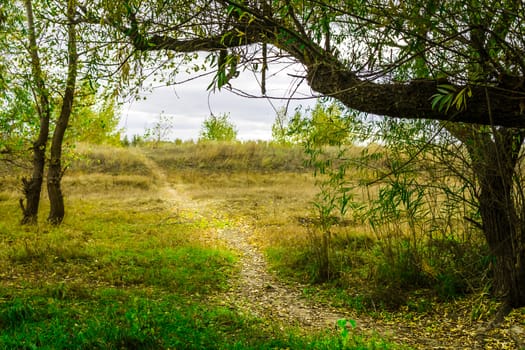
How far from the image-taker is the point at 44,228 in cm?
1226

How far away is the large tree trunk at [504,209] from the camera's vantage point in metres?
5.71

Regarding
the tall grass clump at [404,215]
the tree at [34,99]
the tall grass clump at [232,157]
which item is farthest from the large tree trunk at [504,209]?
the tall grass clump at [232,157]

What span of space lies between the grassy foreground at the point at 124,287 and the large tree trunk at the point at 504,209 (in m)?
2.44

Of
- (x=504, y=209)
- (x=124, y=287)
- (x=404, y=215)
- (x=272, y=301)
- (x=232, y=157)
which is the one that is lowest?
(x=272, y=301)

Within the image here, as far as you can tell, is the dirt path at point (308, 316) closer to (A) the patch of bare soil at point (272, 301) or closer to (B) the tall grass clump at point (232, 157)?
(A) the patch of bare soil at point (272, 301)

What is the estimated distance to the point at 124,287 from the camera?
7.71 m

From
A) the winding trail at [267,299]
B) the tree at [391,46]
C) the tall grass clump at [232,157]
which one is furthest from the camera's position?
the tall grass clump at [232,157]

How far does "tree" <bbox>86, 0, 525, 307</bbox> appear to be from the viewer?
3389mm

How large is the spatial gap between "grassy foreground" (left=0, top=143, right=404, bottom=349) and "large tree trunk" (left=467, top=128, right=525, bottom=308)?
244 centimetres

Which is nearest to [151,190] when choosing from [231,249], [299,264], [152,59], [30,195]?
[30,195]

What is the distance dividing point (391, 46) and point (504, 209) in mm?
3129

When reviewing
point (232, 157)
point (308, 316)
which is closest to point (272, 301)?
point (308, 316)

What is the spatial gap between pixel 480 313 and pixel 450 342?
1008 millimetres

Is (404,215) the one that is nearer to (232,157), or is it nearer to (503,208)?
(503,208)
